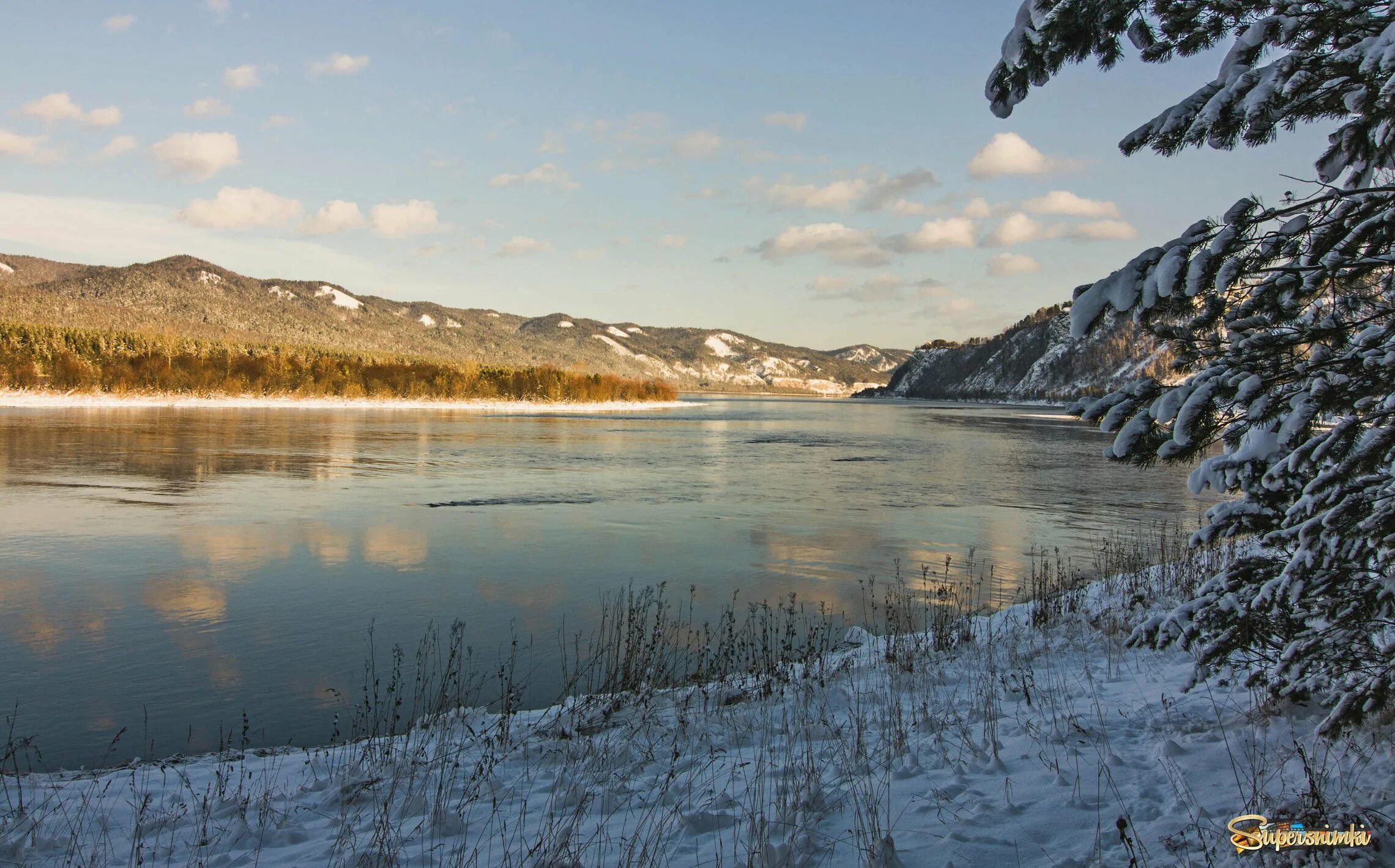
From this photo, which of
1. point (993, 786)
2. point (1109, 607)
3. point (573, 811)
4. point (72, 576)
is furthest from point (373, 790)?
point (72, 576)

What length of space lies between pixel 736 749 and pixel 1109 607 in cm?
589

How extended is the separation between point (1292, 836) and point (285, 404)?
95.5m

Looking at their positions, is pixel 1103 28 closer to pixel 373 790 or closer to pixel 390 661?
pixel 373 790

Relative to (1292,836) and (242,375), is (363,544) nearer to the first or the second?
(1292,836)

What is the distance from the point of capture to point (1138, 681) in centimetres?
663

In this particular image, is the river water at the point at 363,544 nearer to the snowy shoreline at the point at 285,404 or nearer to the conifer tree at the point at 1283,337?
the conifer tree at the point at 1283,337

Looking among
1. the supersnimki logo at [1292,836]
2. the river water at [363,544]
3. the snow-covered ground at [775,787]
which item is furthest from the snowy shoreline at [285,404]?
the supersnimki logo at [1292,836]

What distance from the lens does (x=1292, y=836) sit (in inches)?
136

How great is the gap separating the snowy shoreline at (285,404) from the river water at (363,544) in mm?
35416

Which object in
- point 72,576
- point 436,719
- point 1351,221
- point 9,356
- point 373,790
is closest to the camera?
point 1351,221

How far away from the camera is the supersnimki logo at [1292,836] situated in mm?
3373

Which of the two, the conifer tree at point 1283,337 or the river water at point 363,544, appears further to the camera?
the river water at point 363,544

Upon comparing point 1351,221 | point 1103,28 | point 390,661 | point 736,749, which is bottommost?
point 390,661

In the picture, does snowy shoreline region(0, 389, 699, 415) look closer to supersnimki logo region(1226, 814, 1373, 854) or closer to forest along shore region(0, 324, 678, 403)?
forest along shore region(0, 324, 678, 403)
